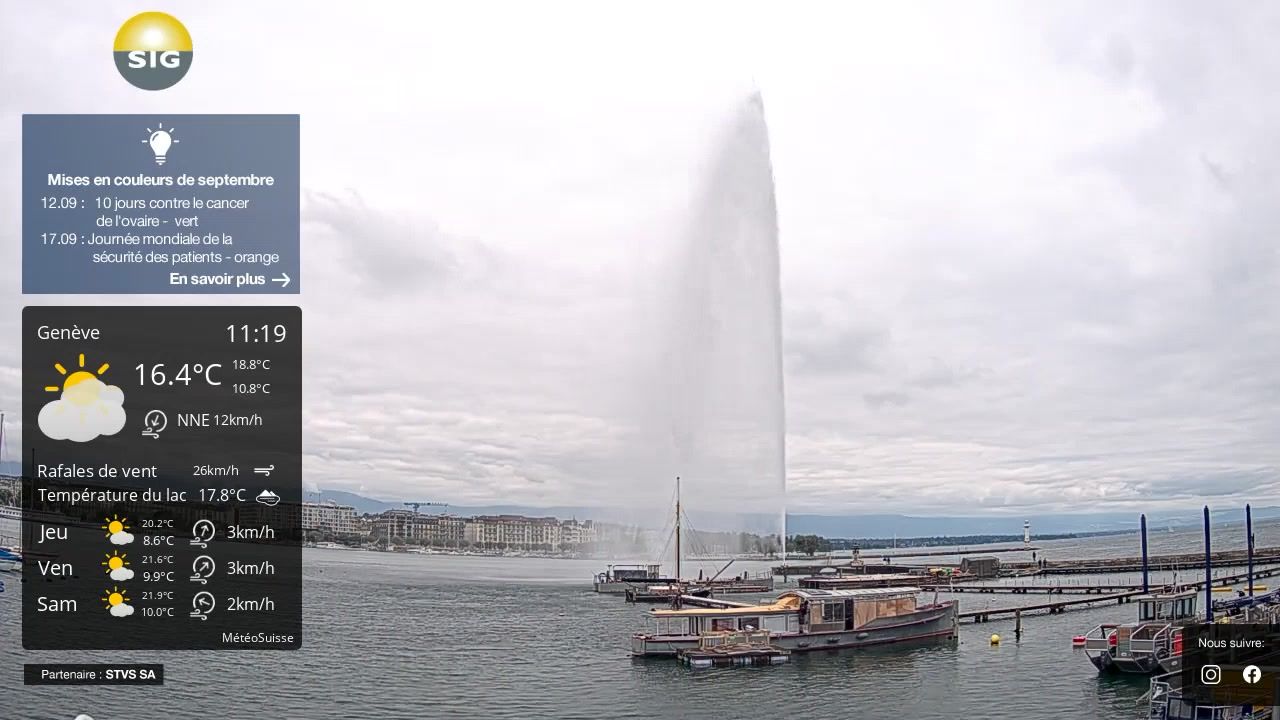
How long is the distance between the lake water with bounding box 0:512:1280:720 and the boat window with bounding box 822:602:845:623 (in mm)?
2602

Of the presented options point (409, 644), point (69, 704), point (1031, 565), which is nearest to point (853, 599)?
point (409, 644)

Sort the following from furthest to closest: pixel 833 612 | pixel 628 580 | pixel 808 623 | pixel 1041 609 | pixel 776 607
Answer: pixel 628 580, pixel 1041 609, pixel 833 612, pixel 776 607, pixel 808 623

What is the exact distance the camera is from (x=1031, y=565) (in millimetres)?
163250

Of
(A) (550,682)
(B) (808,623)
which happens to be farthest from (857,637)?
(A) (550,682)

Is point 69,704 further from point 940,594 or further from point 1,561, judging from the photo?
point 940,594

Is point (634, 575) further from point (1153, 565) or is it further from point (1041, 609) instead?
point (1153, 565)

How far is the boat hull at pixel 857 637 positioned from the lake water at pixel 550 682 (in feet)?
3.30

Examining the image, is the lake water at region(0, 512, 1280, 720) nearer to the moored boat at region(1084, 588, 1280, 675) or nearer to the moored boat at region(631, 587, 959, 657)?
the moored boat at region(631, 587, 959, 657)

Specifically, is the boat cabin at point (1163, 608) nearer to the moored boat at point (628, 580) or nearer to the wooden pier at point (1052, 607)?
the wooden pier at point (1052, 607)

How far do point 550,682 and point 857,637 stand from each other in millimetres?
25386

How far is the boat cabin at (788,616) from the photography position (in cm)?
6838

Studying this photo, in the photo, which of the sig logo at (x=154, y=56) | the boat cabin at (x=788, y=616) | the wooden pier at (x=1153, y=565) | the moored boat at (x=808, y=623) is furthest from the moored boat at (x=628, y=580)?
the sig logo at (x=154, y=56)

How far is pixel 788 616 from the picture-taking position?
69438 millimetres

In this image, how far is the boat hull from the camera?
6625cm
